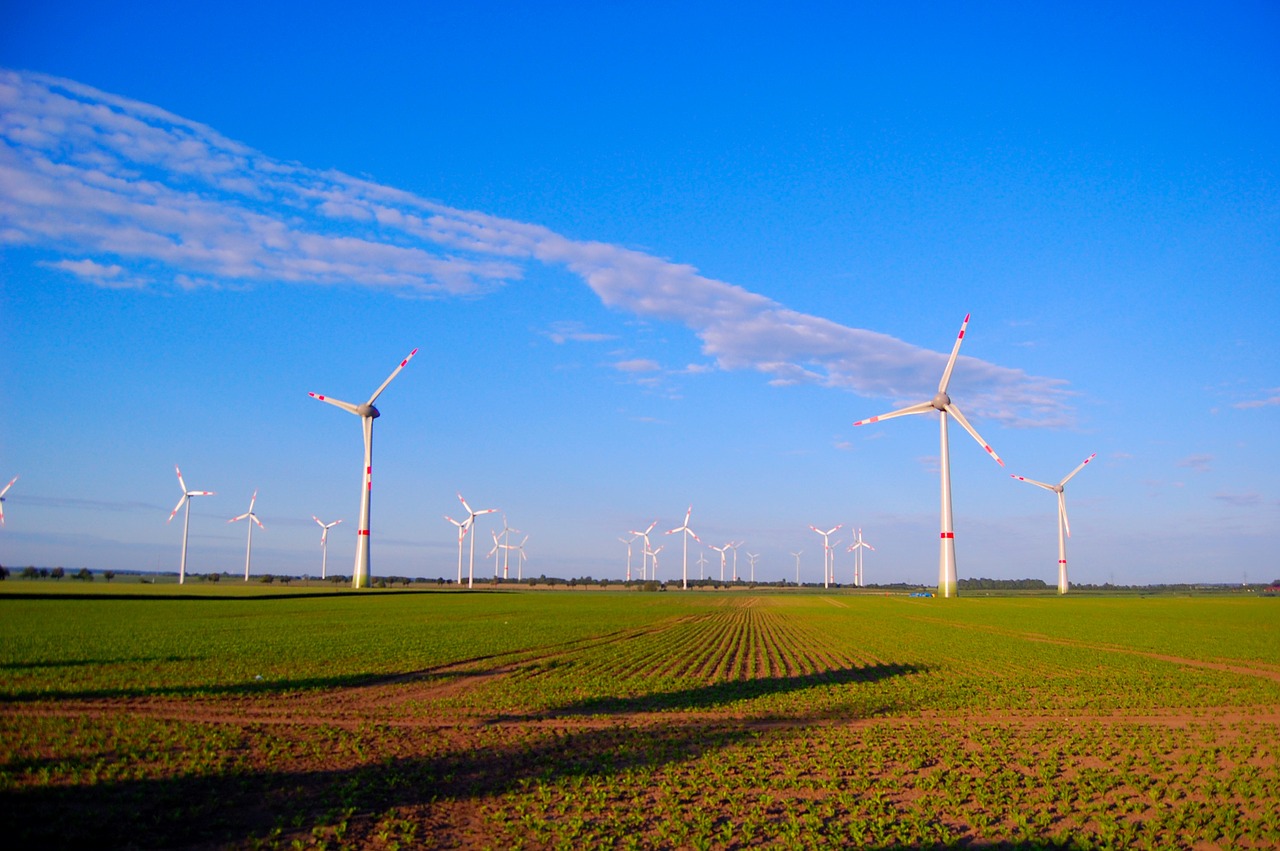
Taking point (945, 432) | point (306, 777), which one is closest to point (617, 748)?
point (306, 777)

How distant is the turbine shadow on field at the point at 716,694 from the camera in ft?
83.8

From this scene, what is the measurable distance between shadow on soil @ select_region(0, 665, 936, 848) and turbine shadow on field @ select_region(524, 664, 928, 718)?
2.37 metres

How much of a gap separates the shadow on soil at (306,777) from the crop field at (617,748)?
74 millimetres

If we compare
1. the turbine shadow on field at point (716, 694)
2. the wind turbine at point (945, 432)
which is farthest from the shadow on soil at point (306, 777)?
the wind turbine at point (945, 432)

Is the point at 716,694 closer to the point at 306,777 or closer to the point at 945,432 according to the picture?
the point at 306,777

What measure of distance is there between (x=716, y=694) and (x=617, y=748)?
9.72 m

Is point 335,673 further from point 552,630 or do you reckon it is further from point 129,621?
point 129,621

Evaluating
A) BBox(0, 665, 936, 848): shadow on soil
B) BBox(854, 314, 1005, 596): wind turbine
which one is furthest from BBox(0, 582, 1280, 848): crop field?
BBox(854, 314, 1005, 596): wind turbine

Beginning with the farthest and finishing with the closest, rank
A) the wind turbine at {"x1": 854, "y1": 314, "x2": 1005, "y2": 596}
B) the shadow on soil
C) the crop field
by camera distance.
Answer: the wind turbine at {"x1": 854, "y1": 314, "x2": 1005, "y2": 596}
the crop field
the shadow on soil

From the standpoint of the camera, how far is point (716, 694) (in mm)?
28922

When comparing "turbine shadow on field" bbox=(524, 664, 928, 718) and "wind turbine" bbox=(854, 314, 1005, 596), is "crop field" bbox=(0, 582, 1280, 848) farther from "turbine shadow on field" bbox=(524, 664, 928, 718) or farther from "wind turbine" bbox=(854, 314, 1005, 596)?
"wind turbine" bbox=(854, 314, 1005, 596)

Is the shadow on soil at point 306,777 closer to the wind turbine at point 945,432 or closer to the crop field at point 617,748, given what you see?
the crop field at point 617,748

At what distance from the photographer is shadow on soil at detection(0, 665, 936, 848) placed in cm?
1305

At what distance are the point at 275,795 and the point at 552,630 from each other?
4410 centimetres
